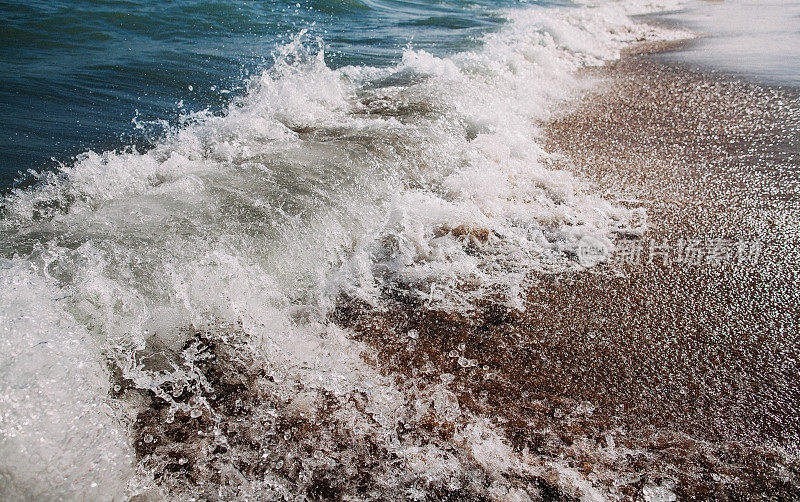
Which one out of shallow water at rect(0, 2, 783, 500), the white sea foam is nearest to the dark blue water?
shallow water at rect(0, 2, 783, 500)

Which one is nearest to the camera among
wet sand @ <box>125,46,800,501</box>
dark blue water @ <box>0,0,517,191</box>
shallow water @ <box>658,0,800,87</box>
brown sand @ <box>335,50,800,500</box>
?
wet sand @ <box>125,46,800,501</box>

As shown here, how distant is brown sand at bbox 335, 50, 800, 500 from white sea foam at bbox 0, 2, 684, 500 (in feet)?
0.52

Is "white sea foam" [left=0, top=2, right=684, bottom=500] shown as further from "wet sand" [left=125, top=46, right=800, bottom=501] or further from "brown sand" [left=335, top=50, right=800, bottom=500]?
"brown sand" [left=335, top=50, right=800, bottom=500]

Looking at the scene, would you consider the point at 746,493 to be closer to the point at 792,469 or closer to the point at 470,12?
the point at 792,469

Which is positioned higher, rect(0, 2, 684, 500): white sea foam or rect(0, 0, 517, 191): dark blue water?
rect(0, 0, 517, 191): dark blue water

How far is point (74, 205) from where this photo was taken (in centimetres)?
277

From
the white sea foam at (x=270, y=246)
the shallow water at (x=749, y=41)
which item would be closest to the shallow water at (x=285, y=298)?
the white sea foam at (x=270, y=246)

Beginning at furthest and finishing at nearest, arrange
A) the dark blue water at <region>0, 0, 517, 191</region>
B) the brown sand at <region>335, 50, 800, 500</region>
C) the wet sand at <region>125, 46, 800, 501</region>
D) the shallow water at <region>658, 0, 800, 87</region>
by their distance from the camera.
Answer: the shallow water at <region>658, 0, 800, 87</region>, the dark blue water at <region>0, 0, 517, 191</region>, the brown sand at <region>335, 50, 800, 500</region>, the wet sand at <region>125, 46, 800, 501</region>

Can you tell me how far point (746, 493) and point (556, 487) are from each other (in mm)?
656

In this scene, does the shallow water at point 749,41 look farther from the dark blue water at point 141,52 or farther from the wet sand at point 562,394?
the wet sand at point 562,394

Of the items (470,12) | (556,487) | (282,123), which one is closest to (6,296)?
(556,487)

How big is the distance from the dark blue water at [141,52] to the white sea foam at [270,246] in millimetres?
704

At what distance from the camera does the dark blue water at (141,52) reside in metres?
3.99

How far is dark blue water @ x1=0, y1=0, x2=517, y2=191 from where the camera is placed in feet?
13.1
